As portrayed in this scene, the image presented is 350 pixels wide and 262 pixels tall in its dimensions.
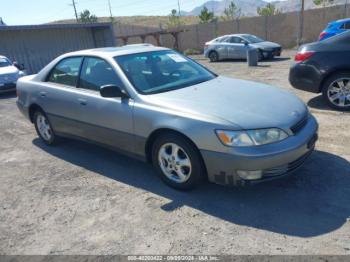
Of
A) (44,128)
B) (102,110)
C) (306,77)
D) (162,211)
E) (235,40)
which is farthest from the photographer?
(235,40)

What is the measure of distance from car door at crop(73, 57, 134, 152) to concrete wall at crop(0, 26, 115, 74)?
15989 mm

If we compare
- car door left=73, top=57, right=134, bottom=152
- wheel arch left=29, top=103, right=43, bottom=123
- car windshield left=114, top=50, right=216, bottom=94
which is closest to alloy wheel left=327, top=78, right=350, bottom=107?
car windshield left=114, top=50, right=216, bottom=94

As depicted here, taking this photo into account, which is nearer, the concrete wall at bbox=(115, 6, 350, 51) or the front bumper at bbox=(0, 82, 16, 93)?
the front bumper at bbox=(0, 82, 16, 93)

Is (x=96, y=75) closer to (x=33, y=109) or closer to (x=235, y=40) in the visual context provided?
(x=33, y=109)

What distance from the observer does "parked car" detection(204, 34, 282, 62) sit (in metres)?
16.0

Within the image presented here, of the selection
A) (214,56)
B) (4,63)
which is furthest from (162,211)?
(214,56)

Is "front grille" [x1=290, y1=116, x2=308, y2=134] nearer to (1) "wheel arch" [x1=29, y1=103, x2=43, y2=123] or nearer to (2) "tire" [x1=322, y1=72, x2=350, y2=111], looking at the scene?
(2) "tire" [x1=322, y1=72, x2=350, y2=111]

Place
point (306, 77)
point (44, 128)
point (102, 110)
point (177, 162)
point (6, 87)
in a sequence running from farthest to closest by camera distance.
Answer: point (6, 87) → point (306, 77) → point (44, 128) → point (102, 110) → point (177, 162)

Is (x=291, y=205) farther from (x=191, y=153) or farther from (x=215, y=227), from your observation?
(x=191, y=153)

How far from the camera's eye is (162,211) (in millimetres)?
3434

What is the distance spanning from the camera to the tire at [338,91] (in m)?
5.93

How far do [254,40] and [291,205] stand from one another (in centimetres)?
1507

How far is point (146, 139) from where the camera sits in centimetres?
379

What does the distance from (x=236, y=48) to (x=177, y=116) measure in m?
14.4
